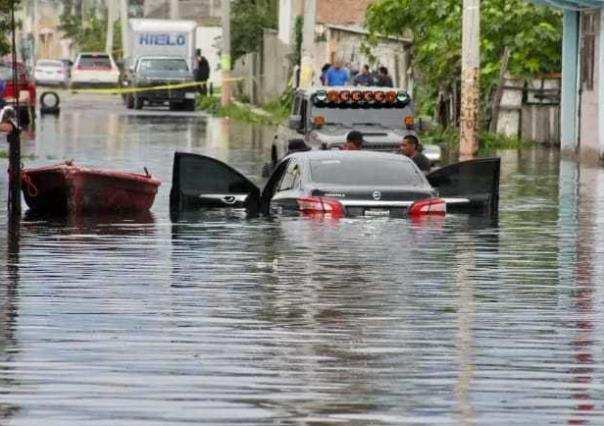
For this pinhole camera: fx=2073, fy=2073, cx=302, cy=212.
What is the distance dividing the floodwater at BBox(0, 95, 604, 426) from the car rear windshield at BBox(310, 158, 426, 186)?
0.67m

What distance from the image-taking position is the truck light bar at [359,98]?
32.2m

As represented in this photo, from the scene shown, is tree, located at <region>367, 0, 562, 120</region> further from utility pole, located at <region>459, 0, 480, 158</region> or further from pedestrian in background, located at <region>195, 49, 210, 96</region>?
pedestrian in background, located at <region>195, 49, 210, 96</region>

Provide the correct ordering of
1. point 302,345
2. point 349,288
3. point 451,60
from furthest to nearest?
1. point 451,60
2. point 349,288
3. point 302,345

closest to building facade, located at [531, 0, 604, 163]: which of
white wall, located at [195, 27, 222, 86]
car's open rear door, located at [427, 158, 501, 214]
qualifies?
car's open rear door, located at [427, 158, 501, 214]

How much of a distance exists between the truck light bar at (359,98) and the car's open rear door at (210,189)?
5.38 meters

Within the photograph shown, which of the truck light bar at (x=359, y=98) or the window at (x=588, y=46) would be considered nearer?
the truck light bar at (x=359, y=98)

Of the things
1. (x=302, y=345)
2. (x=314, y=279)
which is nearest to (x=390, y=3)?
(x=314, y=279)

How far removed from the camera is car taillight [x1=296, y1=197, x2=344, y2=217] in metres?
23.7

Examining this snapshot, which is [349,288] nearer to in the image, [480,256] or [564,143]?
[480,256]

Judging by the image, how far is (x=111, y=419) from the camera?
34.2 ft

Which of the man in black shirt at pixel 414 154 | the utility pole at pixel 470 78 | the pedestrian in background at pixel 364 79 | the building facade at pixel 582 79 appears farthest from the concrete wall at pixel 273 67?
the man in black shirt at pixel 414 154

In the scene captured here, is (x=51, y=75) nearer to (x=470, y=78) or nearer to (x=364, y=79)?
(x=364, y=79)

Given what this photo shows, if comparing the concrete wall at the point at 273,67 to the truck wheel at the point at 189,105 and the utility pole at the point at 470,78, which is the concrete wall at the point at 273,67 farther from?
the utility pole at the point at 470,78

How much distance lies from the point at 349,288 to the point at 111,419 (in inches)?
273
